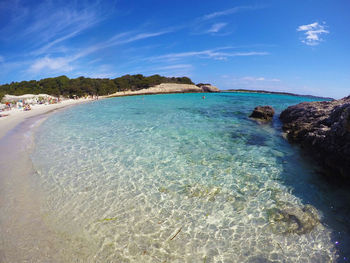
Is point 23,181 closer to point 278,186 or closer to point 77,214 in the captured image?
point 77,214

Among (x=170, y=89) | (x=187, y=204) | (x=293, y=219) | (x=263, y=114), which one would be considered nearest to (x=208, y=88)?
(x=170, y=89)

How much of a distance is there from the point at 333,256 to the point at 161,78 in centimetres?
9984

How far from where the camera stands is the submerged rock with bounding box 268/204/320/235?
3.97 metres

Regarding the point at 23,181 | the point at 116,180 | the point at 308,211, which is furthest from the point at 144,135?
the point at 308,211

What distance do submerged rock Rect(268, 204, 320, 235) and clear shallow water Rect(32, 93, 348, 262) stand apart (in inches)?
1.0

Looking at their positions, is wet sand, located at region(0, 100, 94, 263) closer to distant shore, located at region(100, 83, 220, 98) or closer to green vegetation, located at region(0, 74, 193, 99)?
green vegetation, located at region(0, 74, 193, 99)

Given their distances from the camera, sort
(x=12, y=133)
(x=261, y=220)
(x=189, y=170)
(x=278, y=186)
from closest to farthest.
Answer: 1. (x=261, y=220)
2. (x=278, y=186)
3. (x=189, y=170)
4. (x=12, y=133)

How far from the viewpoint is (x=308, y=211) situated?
14.8 ft

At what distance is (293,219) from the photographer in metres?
4.24

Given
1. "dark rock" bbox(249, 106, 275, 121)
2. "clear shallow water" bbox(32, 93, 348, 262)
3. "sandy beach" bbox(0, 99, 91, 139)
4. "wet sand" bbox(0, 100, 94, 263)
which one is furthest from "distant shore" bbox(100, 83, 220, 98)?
"wet sand" bbox(0, 100, 94, 263)

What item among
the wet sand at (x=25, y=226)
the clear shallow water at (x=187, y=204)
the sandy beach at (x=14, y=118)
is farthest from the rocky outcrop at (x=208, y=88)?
the wet sand at (x=25, y=226)

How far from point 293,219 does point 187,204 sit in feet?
8.79

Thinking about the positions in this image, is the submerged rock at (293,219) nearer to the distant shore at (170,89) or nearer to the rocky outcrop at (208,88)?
the distant shore at (170,89)

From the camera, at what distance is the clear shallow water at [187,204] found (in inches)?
139
